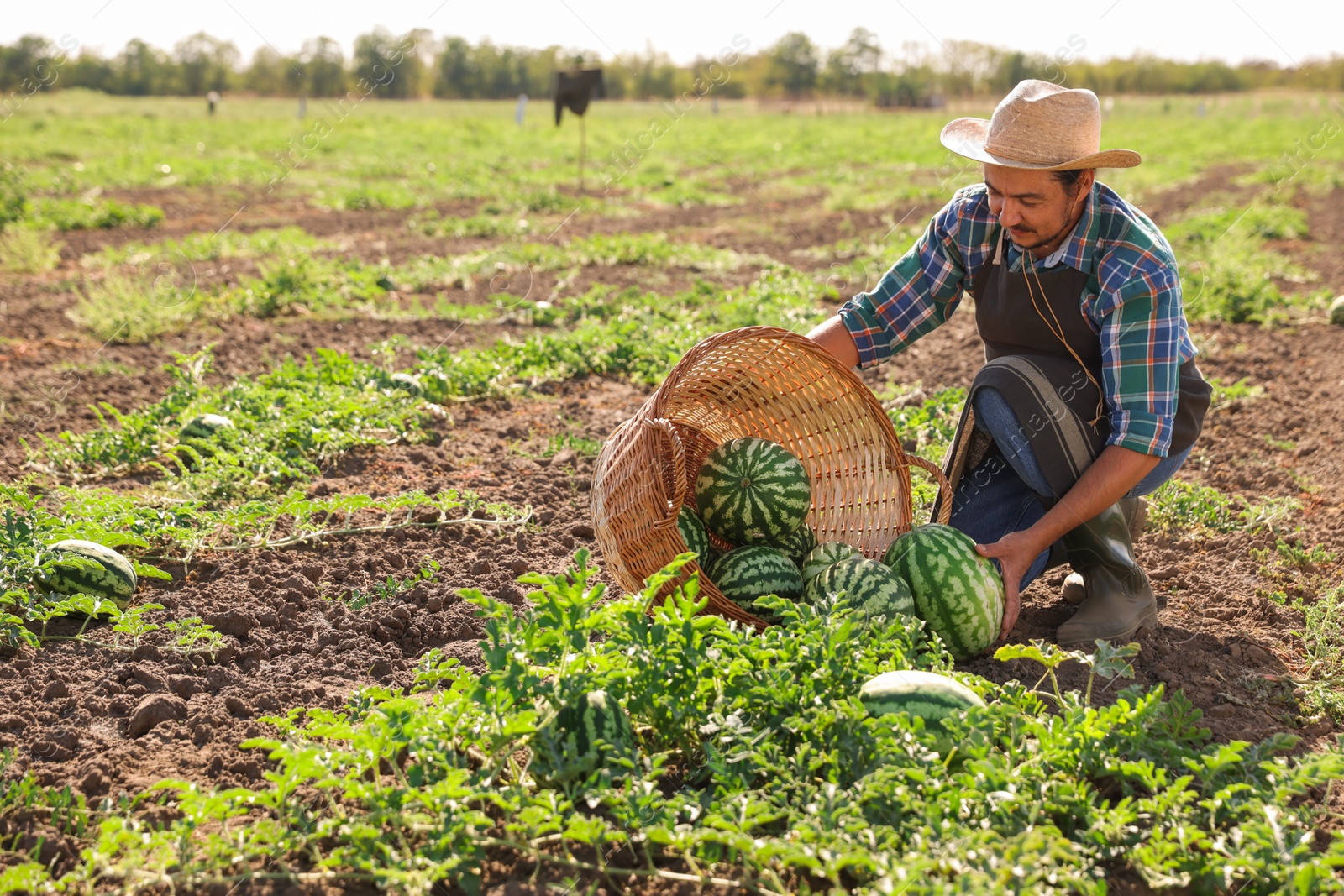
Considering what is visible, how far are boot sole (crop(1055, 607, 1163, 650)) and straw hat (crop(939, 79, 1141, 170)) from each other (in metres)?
1.52

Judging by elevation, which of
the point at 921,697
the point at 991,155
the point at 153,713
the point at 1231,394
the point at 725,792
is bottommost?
the point at 153,713

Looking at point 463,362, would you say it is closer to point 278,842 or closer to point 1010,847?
point 278,842

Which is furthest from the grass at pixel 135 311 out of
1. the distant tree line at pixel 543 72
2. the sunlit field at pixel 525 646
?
the distant tree line at pixel 543 72

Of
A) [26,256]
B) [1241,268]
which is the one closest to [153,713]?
[26,256]

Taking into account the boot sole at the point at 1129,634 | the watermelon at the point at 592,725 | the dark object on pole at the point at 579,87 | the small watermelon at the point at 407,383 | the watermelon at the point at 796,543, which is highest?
the dark object on pole at the point at 579,87

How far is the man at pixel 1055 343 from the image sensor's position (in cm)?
309

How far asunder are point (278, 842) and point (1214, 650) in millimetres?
2951

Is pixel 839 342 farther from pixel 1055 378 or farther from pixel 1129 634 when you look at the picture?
pixel 1129 634

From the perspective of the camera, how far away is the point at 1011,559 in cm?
306

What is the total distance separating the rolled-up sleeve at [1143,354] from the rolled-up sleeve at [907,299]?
2.15ft

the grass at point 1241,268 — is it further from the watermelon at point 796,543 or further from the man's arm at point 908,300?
the watermelon at point 796,543

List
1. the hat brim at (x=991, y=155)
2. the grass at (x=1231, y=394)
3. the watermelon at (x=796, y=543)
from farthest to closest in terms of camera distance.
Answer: the grass at (x=1231, y=394)
the watermelon at (x=796, y=543)
the hat brim at (x=991, y=155)

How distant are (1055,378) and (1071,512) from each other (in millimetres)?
537

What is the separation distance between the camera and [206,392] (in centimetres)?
532
